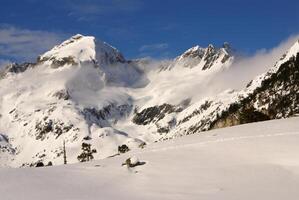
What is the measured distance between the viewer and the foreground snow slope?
97.5 feet

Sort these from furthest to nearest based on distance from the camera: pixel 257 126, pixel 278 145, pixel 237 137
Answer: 1. pixel 257 126
2. pixel 237 137
3. pixel 278 145

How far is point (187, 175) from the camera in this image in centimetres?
3397

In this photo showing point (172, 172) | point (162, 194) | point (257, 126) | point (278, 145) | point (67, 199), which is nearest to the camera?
point (67, 199)

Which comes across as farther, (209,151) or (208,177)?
(209,151)

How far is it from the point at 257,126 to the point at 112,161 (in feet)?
51.1

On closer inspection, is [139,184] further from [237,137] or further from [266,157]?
[237,137]

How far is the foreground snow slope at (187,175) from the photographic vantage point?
1169 inches

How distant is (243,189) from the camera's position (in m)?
30.8

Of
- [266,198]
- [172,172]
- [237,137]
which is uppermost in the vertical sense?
[237,137]

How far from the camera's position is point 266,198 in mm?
28922

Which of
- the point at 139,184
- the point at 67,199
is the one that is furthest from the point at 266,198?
the point at 67,199

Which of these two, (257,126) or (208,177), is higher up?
(257,126)

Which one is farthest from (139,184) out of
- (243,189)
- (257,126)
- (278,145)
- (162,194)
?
(257,126)

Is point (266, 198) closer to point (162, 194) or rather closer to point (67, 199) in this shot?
point (162, 194)
